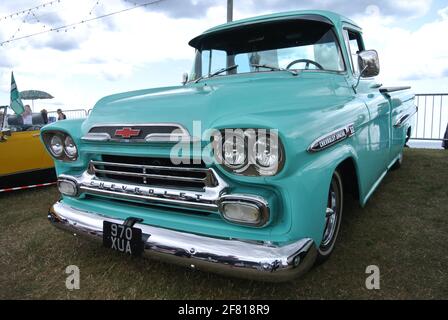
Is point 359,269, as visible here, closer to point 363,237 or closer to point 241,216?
point 363,237

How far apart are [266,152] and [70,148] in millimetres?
1515

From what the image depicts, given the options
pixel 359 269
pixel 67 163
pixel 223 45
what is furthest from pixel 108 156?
pixel 359 269

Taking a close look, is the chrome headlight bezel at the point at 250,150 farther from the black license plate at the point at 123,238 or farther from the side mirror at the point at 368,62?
the side mirror at the point at 368,62

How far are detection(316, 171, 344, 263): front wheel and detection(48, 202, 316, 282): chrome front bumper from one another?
52 cm

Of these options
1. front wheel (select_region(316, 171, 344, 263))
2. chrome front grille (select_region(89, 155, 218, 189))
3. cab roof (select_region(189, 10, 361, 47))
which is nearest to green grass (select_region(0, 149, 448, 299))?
front wheel (select_region(316, 171, 344, 263))

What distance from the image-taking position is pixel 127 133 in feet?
Result: 7.10

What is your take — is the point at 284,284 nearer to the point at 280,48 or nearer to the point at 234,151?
the point at 234,151

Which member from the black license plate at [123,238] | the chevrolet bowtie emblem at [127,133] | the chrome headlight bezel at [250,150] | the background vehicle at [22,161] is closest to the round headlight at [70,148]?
the chevrolet bowtie emblem at [127,133]

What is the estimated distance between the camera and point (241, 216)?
5.98 feet

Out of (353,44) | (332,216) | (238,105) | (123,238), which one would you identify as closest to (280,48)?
(353,44)

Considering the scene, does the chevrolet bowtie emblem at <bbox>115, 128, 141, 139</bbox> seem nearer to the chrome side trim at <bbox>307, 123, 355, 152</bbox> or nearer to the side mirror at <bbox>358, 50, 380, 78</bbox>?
the chrome side trim at <bbox>307, 123, 355, 152</bbox>

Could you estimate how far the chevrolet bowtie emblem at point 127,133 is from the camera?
2.13 metres

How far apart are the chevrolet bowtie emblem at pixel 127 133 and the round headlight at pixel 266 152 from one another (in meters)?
0.76

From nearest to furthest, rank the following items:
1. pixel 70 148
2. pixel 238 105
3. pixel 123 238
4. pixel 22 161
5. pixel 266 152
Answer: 1. pixel 266 152
2. pixel 238 105
3. pixel 123 238
4. pixel 70 148
5. pixel 22 161
